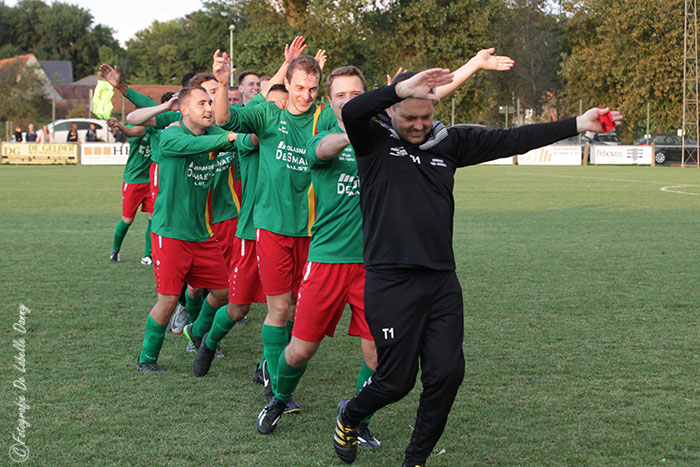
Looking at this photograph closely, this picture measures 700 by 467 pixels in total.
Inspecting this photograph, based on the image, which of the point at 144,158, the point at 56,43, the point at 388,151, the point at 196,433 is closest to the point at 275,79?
the point at 388,151

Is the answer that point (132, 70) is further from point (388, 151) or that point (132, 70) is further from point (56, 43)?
point (388, 151)

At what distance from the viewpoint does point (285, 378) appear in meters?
4.61

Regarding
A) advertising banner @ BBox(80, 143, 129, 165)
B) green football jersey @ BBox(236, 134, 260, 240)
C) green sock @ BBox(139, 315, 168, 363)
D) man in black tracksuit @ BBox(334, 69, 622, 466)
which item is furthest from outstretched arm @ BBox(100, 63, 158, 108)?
advertising banner @ BBox(80, 143, 129, 165)

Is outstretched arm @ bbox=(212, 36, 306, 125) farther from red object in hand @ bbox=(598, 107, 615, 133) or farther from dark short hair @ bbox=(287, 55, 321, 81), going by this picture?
red object in hand @ bbox=(598, 107, 615, 133)

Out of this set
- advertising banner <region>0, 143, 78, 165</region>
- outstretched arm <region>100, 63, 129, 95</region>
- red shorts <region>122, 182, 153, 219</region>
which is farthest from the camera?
advertising banner <region>0, 143, 78, 165</region>

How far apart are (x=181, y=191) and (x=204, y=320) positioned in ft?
3.50

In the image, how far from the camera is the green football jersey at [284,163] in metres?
5.09

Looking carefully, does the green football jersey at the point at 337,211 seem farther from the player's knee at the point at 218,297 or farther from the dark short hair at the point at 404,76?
the player's knee at the point at 218,297

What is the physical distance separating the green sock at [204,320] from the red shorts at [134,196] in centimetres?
465

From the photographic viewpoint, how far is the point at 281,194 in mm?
5125

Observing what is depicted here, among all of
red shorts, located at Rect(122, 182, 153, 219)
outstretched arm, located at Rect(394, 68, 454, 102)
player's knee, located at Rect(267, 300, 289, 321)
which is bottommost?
player's knee, located at Rect(267, 300, 289, 321)

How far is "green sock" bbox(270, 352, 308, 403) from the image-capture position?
181 inches

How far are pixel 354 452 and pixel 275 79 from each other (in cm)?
292

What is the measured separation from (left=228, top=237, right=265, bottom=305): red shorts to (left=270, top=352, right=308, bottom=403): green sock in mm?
1022
